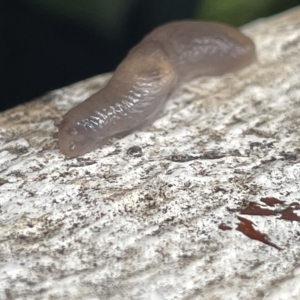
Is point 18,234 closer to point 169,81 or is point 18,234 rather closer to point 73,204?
point 73,204

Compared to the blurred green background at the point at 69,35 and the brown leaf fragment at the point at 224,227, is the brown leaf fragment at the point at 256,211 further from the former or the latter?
the blurred green background at the point at 69,35

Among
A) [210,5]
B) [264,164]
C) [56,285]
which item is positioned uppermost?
[210,5]

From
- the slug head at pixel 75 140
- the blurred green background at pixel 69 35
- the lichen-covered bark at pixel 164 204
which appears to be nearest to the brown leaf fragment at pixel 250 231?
the lichen-covered bark at pixel 164 204

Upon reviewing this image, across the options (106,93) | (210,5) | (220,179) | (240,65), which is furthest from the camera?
(210,5)

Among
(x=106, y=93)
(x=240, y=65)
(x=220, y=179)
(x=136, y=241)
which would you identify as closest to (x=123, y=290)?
(x=136, y=241)

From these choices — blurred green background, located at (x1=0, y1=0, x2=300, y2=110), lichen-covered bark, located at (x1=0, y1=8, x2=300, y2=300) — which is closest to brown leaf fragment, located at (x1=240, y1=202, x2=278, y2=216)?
lichen-covered bark, located at (x1=0, y1=8, x2=300, y2=300)

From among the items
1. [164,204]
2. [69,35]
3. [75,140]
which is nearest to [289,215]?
[164,204]
